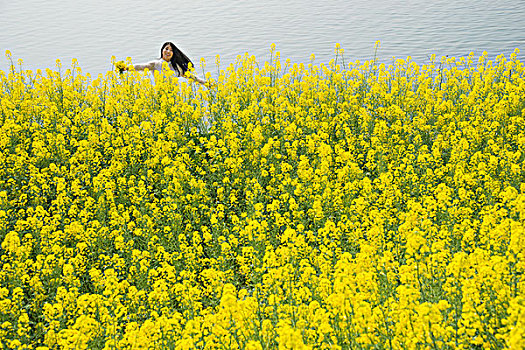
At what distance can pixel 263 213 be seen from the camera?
7.04 metres

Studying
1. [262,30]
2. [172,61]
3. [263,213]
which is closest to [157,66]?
[172,61]

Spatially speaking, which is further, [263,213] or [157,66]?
[157,66]

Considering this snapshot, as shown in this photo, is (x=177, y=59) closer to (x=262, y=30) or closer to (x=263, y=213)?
(x=263, y=213)

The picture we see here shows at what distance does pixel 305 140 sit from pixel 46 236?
11.9 feet

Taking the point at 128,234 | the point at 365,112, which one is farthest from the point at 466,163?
the point at 128,234

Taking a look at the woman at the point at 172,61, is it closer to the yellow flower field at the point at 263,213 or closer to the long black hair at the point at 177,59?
the long black hair at the point at 177,59

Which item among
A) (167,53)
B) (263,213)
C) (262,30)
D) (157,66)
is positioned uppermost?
(262,30)

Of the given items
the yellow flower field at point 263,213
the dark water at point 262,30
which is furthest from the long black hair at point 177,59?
the dark water at point 262,30

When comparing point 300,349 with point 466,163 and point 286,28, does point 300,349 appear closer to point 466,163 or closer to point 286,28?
point 466,163

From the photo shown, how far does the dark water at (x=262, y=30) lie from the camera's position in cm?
1703

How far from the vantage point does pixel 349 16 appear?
72.7 feet

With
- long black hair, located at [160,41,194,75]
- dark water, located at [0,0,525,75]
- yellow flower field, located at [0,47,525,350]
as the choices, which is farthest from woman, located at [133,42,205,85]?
dark water, located at [0,0,525,75]

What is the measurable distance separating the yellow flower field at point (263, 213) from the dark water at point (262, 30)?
676 cm

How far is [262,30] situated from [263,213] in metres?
14.8
